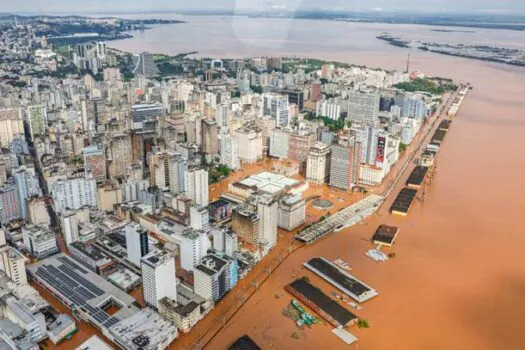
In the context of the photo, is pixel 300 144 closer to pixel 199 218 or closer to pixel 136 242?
pixel 199 218

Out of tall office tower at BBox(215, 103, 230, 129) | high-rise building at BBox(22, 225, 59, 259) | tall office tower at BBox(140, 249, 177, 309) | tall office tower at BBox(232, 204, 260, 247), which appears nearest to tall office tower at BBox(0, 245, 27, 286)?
high-rise building at BBox(22, 225, 59, 259)

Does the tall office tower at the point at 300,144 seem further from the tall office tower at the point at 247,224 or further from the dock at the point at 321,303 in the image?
the dock at the point at 321,303

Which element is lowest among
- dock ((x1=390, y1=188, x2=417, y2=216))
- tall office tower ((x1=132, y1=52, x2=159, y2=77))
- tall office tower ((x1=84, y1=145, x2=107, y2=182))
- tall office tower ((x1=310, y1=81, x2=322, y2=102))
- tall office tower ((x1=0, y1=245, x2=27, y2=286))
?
dock ((x1=390, y1=188, x2=417, y2=216))

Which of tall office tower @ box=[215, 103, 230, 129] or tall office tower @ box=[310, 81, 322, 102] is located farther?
tall office tower @ box=[310, 81, 322, 102]

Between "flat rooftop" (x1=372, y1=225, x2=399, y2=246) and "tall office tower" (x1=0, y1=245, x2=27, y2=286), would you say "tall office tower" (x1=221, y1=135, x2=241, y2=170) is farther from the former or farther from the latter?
"tall office tower" (x1=0, y1=245, x2=27, y2=286)

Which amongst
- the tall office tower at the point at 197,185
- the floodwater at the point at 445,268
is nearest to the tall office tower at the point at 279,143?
the floodwater at the point at 445,268

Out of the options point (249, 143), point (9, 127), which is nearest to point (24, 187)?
point (9, 127)

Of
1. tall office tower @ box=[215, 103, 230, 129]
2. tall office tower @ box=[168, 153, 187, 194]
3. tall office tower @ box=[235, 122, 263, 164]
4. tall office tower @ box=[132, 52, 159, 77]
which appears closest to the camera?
tall office tower @ box=[168, 153, 187, 194]
